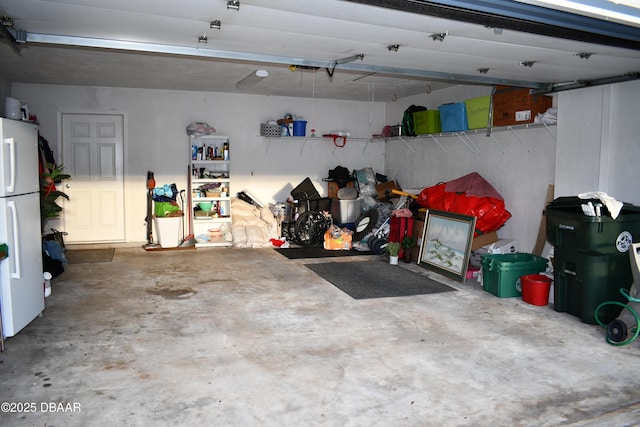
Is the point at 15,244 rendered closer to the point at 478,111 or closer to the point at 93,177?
the point at 93,177

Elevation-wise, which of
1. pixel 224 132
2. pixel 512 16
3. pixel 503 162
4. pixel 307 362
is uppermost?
pixel 512 16

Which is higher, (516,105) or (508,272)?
(516,105)

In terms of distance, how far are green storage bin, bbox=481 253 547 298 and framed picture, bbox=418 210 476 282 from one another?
0.51 m

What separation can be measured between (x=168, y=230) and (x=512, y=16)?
627 cm

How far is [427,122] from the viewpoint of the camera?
7809mm

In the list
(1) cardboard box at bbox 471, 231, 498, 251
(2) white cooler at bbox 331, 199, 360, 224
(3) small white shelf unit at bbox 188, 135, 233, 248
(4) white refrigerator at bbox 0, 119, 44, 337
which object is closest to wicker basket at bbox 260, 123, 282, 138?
(3) small white shelf unit at bbox 188, 135, 233, 248

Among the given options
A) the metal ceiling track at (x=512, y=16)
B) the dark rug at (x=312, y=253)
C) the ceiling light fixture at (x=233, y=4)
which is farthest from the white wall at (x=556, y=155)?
the ceiling light fixture at (x=233, y=4)

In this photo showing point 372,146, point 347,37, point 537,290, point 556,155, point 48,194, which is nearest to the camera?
point 347,37

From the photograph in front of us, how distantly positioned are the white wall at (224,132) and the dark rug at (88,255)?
0.81m

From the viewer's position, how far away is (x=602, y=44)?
3555mm

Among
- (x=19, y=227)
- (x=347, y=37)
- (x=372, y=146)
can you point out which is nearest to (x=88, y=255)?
(x=19, y=227)

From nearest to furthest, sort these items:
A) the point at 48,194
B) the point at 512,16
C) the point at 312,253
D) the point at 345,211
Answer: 1. the point at 512,16
2. the point at 48,194
3. the point at 312,253
4. the point at 345,211

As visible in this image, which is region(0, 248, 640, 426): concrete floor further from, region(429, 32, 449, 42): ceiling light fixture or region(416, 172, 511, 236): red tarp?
region(429, 32, 449, 42): ceiling light fixture

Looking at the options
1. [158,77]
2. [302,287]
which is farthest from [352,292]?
[158,77]
